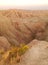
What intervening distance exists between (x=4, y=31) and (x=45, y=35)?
16.0 ft

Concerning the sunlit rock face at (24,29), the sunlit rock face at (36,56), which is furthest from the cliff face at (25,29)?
the sunlit rock face at (36,56)

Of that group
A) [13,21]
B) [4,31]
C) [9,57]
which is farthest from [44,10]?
[9,57]

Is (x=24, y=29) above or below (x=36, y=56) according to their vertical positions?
below

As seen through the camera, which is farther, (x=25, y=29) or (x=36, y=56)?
(x=25, y=29)

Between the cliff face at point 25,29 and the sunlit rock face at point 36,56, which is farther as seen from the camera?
the cliff face at point 25,29

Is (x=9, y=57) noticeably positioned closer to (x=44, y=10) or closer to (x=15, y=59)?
(x=15, y=59)

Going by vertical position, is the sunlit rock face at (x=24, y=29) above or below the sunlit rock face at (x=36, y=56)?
below

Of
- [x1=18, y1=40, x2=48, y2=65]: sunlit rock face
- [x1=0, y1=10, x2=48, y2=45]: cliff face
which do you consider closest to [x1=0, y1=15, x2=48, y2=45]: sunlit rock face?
[x1=0, y1=10, x2=48, y2=45]: cliff face

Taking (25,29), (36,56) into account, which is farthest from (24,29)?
(36,56)

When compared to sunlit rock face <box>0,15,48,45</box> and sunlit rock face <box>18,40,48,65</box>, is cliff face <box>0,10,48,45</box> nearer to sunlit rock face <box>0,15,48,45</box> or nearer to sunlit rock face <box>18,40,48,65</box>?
sunlit rock face <box>0,15,48,45</box>

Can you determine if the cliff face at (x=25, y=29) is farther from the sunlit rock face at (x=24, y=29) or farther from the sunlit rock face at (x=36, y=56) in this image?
the sunlit rock face at (x=36, y=56)

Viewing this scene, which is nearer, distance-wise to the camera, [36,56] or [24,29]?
[36,56]

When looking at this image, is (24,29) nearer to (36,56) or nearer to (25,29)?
(25,29)

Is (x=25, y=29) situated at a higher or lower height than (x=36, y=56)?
lower
